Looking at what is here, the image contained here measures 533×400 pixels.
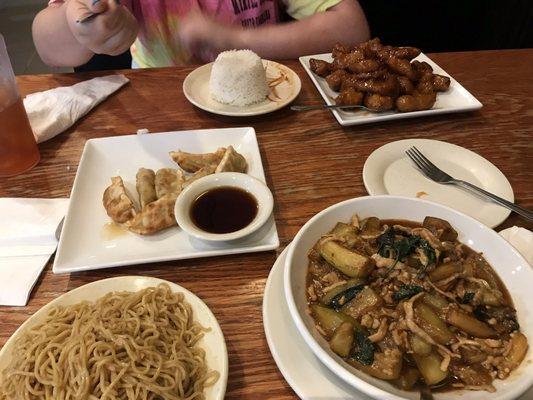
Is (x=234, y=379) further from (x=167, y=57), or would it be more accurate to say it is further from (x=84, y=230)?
(x=167, y=57)

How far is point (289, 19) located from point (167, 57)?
78 cm

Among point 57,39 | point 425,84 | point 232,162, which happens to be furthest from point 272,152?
point 57,39

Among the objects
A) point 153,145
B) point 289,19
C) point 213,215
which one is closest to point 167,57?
point 289,19

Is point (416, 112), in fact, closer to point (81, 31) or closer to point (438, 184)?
point (438, 184)

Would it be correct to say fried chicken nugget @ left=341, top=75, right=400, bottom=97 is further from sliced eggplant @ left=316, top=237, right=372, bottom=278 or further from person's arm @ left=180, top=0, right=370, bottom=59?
sliced eggplant @ left=316, top=237, right=372, bottom=278

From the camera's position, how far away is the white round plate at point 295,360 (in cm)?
91

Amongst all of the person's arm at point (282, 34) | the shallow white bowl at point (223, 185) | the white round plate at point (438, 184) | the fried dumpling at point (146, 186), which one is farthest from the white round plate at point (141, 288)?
the person's arm at point (282, 34)

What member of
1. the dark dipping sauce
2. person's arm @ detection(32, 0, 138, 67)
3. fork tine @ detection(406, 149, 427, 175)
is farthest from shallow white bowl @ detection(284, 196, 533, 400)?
person's arm @ detection(32, 0, 138, 67)

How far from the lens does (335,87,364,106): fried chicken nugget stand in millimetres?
1883

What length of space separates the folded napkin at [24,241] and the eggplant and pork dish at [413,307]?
2.55 ft

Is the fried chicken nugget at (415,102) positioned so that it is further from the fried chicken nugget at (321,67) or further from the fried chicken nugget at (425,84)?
the fried chicken nugget at (321,67)

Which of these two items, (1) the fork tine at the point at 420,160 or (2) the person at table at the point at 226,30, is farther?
(2) the person at table at the point at 226,30

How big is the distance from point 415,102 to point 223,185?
0.94m

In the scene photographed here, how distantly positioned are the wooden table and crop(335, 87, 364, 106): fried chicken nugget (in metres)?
0.08
